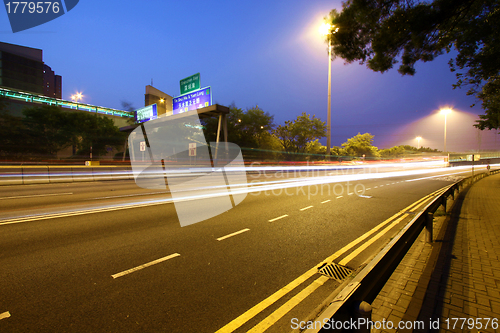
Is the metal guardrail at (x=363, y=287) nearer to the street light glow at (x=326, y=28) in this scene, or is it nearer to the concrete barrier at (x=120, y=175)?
the street light glow at (x=326, y=28)

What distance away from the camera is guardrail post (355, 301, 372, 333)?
1.62 m

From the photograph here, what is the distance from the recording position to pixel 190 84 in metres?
22.6

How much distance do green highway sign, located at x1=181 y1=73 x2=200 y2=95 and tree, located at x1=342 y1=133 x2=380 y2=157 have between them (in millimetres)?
67216

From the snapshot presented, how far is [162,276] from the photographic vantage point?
11.6ft

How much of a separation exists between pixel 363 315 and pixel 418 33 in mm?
8377

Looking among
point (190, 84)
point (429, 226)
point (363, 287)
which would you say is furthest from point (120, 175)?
point (363, 287)

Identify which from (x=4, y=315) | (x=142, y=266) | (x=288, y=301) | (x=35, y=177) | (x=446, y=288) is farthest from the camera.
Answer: (x=35, y=177)

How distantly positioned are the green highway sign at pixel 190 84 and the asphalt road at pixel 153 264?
1739cm

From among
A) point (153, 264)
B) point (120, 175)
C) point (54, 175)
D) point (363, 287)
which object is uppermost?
point (54, 175)

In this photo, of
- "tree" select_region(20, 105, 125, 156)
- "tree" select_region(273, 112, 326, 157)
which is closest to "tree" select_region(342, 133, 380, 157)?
"tree" select_region(273, 112, 326, 157)

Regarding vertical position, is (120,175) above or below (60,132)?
below

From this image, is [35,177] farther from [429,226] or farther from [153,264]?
[429,226]

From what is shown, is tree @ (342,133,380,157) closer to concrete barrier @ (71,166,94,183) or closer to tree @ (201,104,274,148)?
tree @ (201,104,274,148)

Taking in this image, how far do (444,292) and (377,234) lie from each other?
273cm
